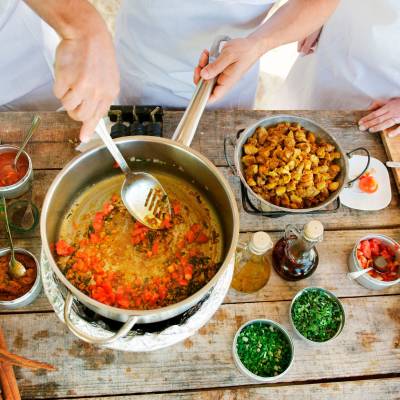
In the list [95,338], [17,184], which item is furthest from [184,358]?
[17,184]

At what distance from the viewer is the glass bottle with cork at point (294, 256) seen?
1.13 m

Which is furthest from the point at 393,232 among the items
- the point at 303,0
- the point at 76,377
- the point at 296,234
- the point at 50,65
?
the point at 50,65

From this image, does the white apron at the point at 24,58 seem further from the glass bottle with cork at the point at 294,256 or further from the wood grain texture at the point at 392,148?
the wood grain texture at the point at 392,148

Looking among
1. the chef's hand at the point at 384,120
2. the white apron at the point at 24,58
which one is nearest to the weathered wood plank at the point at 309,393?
the chef's hand at the point at 384,120

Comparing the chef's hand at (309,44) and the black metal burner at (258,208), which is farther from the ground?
the chef's hand at (309,44)

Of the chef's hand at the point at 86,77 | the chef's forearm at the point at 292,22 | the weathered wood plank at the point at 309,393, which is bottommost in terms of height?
the weathered wood plank at the point at 309,393

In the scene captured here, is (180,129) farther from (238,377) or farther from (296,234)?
(238,377)

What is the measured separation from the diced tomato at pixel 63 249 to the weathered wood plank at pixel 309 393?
37cm

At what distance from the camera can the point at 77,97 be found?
2.70 ft

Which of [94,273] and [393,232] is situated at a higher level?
[94,273]

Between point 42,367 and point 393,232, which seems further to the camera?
point 393,232

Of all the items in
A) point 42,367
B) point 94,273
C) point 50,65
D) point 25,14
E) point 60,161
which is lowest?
point 42,367

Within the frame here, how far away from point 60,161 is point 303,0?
2.86ft

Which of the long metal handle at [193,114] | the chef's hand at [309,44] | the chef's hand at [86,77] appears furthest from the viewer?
the chef's hand at [309,44]
